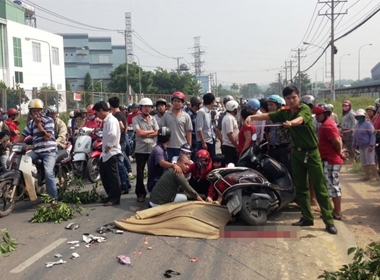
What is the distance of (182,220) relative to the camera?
642 cm

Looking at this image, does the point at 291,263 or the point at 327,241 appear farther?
the point at 327,241

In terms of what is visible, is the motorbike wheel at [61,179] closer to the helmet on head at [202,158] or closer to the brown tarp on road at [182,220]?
the brown tarp on road at [182,220]

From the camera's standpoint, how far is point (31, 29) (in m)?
48.8

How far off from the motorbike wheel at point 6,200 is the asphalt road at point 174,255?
55cm

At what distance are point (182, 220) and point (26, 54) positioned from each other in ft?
148

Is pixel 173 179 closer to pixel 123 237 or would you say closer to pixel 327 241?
pixel 123 237

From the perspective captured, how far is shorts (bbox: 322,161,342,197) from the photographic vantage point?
6.91 meters

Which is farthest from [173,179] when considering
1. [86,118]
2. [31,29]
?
[31,29]

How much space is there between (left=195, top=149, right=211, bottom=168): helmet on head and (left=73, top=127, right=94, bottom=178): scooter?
10.3ft

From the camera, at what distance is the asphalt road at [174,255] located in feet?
16.4

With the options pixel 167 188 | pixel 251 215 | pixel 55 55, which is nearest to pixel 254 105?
pixel 167 188

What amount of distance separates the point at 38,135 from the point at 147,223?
276 cm

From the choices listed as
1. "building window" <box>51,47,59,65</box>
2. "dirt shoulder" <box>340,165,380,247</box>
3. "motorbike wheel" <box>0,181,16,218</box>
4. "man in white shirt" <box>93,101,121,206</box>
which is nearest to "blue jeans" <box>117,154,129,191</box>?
"man in white shirt" <box>93,101,121,206</box>

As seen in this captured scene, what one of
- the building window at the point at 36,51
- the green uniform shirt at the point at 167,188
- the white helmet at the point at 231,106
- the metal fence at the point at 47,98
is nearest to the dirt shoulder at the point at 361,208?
the green uniform shirt at the point at 167,188
